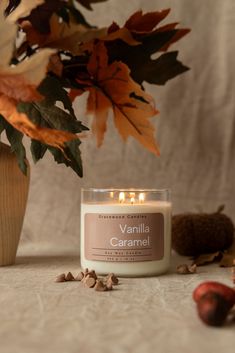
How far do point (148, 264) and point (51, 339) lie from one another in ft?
0.77

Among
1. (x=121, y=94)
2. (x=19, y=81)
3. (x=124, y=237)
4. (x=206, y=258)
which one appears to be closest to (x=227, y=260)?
(x=206, y=258)

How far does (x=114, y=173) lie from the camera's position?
92cm

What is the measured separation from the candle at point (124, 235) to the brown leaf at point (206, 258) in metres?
0.08

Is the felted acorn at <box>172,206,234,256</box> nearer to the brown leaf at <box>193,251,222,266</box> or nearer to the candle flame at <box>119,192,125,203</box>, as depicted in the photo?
the brown leaf at <box>193,251,222,266</box>

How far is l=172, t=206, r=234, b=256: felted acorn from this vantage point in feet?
2.51

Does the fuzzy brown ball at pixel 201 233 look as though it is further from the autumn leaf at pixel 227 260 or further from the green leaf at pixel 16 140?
the green leaf at pixel 16 140

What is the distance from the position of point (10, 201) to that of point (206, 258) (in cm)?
26

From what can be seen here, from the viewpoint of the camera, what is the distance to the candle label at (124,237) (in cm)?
63

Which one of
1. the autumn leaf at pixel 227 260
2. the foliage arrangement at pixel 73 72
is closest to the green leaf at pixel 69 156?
the foliage arrangement at pixel 73 72

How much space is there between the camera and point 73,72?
2.08ft

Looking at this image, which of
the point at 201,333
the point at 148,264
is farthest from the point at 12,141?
the point at 201,333

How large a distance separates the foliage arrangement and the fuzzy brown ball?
0.19m

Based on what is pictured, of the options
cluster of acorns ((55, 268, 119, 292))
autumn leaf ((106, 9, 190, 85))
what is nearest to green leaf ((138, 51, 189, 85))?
autumn leaf ((106, 9, 190, 85))

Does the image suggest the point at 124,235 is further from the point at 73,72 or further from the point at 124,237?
the point at 73,72
